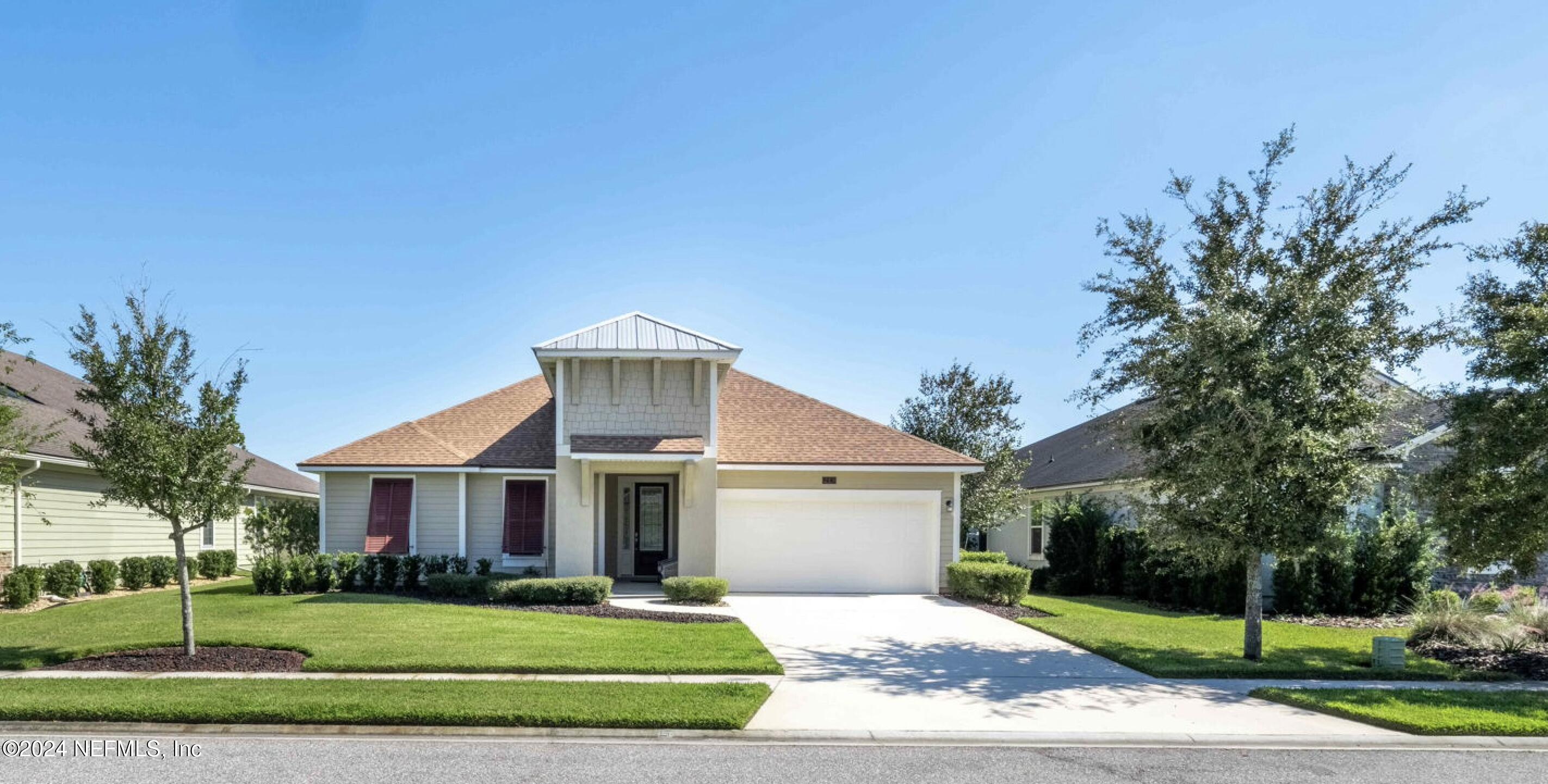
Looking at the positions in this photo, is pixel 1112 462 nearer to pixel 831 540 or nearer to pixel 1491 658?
pixel 831 540

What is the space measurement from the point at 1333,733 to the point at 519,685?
25.0 feet

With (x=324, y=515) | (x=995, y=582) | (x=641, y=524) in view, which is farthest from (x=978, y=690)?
(x=324, y=515)

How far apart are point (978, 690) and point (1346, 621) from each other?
36.1ft

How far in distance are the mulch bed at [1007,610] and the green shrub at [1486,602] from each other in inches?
261

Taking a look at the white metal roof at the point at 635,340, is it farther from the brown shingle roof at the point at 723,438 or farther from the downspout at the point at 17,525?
the downspout at the point at 17,525

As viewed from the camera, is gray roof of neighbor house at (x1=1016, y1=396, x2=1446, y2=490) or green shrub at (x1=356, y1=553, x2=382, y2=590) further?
green shrub at (x1=356, y1=553, x2=382, y2=590)

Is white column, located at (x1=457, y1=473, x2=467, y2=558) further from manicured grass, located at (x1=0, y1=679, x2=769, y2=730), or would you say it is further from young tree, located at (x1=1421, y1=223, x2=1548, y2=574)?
young tree, located at (x1=1421, y1=223, x2=1548, y2=574)

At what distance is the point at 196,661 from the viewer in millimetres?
10250

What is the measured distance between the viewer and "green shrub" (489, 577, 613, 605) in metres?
15.7

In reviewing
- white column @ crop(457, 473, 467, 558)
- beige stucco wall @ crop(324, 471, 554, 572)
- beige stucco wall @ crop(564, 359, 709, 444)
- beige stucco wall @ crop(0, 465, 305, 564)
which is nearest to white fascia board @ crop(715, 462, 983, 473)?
beige stucco wall @ crop(564, 359, 709, 444)

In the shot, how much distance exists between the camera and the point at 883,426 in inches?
834

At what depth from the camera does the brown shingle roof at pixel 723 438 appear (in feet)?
63.0

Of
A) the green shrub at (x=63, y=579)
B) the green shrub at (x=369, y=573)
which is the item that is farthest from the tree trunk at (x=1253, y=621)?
the green shrub at (x=63, y=579)

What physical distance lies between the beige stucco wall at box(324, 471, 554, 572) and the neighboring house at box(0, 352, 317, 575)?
2317 mm
